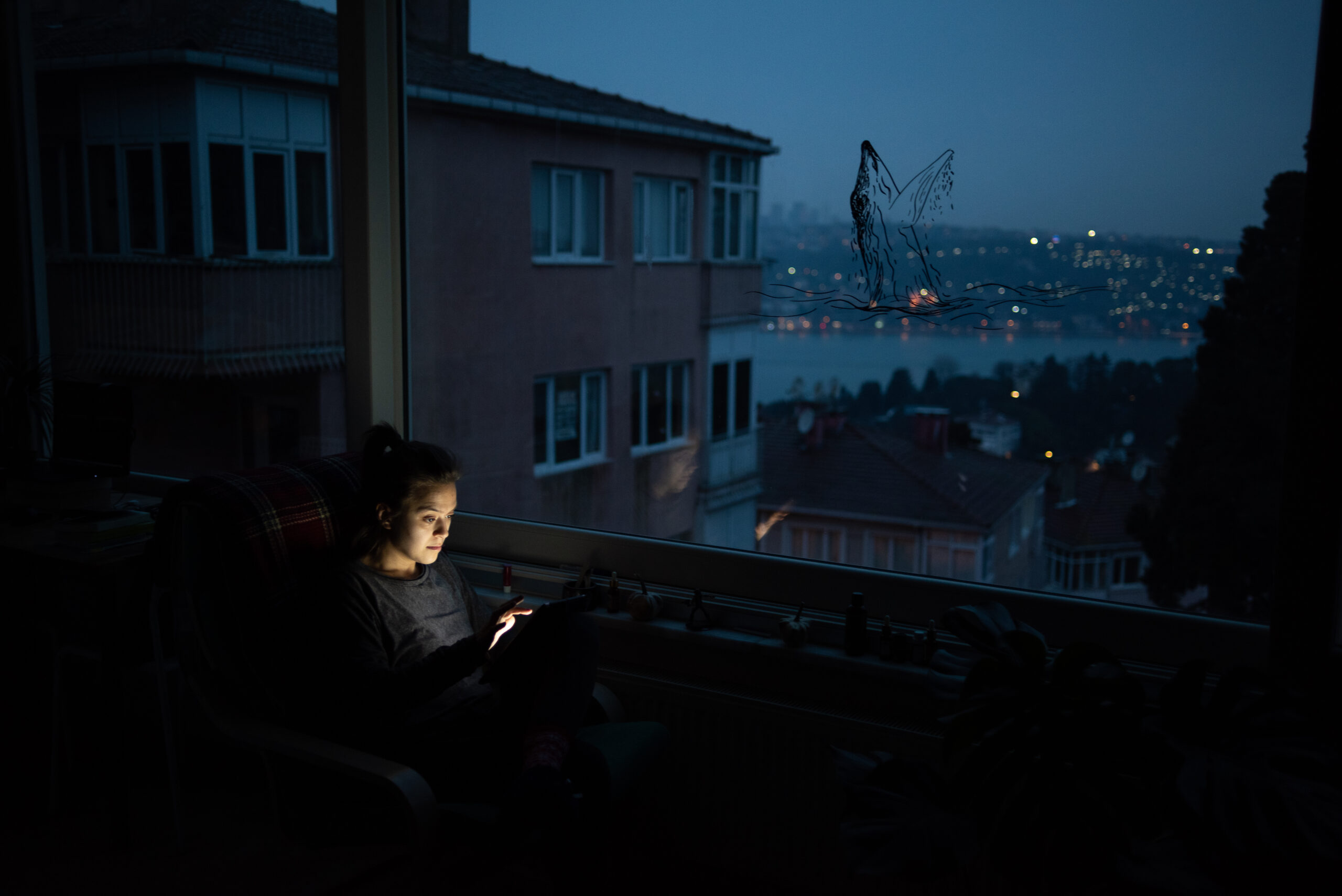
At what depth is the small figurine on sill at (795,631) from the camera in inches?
85.3

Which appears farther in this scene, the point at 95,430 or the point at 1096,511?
the point at 95,430

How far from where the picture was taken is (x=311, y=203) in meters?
3.26

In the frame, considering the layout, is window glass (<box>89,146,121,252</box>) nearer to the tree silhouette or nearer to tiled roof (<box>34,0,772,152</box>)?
tiled roof (<box>34,0,772,152</box>)

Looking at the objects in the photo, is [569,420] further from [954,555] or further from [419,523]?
[954,555]

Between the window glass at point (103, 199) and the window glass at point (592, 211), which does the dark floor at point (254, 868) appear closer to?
the window glass at point (592, 211)

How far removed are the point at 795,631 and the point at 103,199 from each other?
313 cm

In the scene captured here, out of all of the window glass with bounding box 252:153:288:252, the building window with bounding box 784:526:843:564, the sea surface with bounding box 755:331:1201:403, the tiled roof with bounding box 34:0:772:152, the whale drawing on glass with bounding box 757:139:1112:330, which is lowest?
the building window with bounding box 784:526:843:564

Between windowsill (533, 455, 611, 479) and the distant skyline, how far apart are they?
87cm

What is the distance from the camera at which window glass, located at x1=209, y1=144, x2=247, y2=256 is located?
3.40 meters

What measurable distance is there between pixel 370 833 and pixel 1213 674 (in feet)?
5.55

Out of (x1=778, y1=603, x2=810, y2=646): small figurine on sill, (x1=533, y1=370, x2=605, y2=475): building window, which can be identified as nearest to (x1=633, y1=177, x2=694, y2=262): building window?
(x1=533, y1=370, x2=605, y2=475): building window

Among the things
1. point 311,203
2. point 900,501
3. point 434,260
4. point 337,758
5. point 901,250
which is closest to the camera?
point 337,758

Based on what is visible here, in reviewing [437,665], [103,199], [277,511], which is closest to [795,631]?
[437,665]

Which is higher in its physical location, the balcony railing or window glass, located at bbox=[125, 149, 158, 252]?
window glass, located at bbox=[125, 149, 158, 252]
